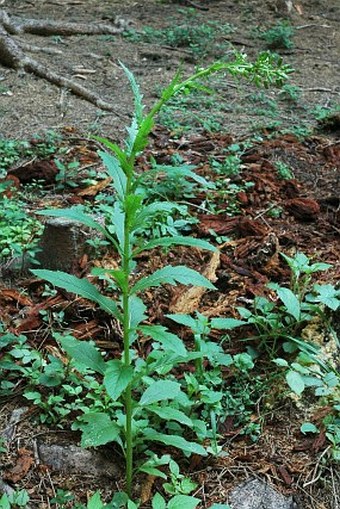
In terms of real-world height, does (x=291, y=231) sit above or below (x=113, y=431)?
below

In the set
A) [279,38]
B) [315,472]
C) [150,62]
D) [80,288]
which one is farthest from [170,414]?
[279,38]

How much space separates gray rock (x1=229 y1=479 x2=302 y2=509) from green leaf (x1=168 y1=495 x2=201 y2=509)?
0.27 m

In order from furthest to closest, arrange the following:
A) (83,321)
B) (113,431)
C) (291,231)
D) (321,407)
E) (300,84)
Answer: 1. (300,84)
2. (291,231)
3. (83,321)
4. (321,407)
5. (113,431)

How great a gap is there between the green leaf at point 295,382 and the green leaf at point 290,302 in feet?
1.04

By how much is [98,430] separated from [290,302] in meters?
1.13

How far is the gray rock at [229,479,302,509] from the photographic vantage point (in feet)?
8.23

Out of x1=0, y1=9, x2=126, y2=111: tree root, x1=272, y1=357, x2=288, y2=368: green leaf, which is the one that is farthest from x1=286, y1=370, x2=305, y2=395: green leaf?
x1=0, y1=9, x2=126, y2=111: tree root

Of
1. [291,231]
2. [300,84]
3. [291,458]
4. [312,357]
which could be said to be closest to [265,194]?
[291,231]

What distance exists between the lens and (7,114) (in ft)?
17.7

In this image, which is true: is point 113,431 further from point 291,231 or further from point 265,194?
point 265,194

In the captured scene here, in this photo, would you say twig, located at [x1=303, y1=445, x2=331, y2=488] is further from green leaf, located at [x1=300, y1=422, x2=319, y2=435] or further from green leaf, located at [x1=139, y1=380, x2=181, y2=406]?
green leaf, located at [x1=139, y1=380, x2=181, y2=406]

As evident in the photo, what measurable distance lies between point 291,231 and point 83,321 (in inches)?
56.2

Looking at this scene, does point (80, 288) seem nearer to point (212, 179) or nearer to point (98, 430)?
point (98, 430)

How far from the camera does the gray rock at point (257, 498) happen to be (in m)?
2.51
